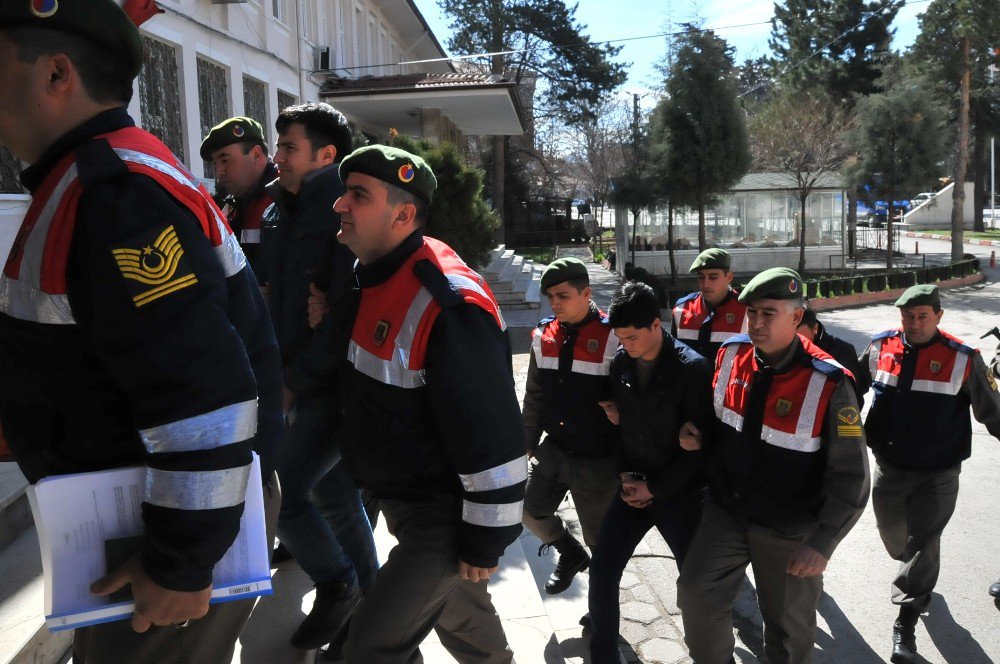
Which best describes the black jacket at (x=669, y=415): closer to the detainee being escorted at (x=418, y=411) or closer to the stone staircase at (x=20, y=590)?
the detainee being escorted at (x=418, y=411)

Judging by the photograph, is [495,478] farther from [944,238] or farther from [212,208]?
[944,238]

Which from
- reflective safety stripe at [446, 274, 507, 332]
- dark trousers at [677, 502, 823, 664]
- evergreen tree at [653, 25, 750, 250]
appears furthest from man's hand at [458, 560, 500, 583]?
evergreen tree at [653, 25, 750, 250]

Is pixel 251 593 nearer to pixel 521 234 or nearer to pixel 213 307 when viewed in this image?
pixel 213 307

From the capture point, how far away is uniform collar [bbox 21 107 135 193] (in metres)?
1.64

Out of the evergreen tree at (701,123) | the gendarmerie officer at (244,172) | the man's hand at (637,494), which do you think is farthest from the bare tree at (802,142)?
the gendarmerie officer at (244,172)

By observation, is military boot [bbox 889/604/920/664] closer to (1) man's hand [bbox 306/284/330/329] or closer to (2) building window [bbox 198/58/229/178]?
(1) man's hand [bbox 306/284/330/329]

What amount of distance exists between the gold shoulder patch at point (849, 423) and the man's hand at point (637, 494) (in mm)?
891

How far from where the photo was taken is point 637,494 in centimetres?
380

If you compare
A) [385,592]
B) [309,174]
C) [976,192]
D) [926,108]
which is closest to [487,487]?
[385,592]

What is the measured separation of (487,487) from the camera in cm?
239

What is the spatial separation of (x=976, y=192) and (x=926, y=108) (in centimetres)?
2615

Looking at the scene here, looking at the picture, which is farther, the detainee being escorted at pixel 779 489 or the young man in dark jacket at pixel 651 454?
the young man in dark jacket at pixel 651 454

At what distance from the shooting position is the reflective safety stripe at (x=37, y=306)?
1549 mm

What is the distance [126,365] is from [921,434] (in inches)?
168
